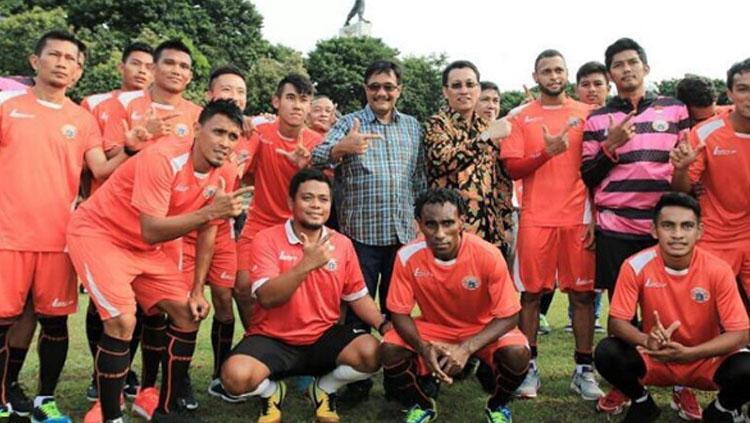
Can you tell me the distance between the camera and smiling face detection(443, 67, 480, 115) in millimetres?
5734

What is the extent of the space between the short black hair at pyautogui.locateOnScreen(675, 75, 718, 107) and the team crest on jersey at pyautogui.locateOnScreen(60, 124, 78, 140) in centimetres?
504

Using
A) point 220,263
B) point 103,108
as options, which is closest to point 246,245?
point 220,263

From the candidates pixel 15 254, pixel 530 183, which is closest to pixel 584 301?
pixel 530 183

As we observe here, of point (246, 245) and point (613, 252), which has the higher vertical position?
point (613, 252)

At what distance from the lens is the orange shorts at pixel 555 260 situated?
538cm

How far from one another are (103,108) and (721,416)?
16.6 feet

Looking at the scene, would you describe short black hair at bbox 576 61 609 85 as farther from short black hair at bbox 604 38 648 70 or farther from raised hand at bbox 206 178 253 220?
raised hand at bbox 206 178 253 220

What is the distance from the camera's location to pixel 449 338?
16.1ft

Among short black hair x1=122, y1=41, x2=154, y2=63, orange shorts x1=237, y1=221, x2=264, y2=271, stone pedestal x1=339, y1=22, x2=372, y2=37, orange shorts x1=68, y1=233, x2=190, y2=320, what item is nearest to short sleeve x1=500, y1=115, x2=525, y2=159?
orange shorts x1=237, y1=221, x2=264, y2=271

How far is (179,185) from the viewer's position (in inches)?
180

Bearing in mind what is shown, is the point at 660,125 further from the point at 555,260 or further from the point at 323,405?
the point at 323,405

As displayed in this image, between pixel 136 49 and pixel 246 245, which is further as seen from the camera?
pixel 136 49

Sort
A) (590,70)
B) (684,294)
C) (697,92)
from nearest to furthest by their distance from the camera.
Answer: (684,294) < (697,92) < (590,70)

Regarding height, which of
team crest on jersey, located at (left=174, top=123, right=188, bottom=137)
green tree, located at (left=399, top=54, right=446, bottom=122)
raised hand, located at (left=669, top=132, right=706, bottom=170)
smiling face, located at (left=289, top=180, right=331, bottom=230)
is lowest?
smiling face, located at (left=289, top=180, right=331, bottom=230)
